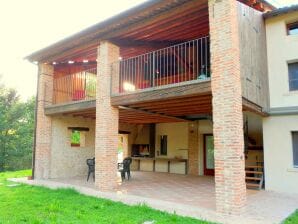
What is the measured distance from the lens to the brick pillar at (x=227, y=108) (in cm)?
666

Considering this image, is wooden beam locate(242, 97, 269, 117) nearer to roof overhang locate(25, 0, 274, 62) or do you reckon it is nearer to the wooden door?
roof overhang locate(25, 0, 274, 62)

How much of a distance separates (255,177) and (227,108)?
547cm

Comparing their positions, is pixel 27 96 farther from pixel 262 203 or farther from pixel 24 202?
pixel 262 203

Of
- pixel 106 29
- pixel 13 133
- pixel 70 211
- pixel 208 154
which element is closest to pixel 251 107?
pixel 106 29

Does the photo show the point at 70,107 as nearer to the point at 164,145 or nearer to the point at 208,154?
the point at 164,145

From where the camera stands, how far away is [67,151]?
45.2 feet

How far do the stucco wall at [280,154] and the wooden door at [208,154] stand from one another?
14.5 feet

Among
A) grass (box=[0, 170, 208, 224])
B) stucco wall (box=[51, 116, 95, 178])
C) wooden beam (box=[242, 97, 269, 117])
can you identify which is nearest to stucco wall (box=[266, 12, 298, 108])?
wooden beam (box=[242, 97, 269, 117])

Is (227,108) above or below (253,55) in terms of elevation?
below

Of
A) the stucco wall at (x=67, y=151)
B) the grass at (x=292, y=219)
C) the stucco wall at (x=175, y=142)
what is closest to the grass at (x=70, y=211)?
the grass at (x=292, y=219)

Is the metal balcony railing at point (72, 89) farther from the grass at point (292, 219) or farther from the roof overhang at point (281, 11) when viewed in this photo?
the grass at point (292, 219)

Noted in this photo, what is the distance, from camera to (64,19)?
15695mm

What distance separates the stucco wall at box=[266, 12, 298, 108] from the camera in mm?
10172

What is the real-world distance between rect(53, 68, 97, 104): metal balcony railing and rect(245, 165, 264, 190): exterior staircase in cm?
777
